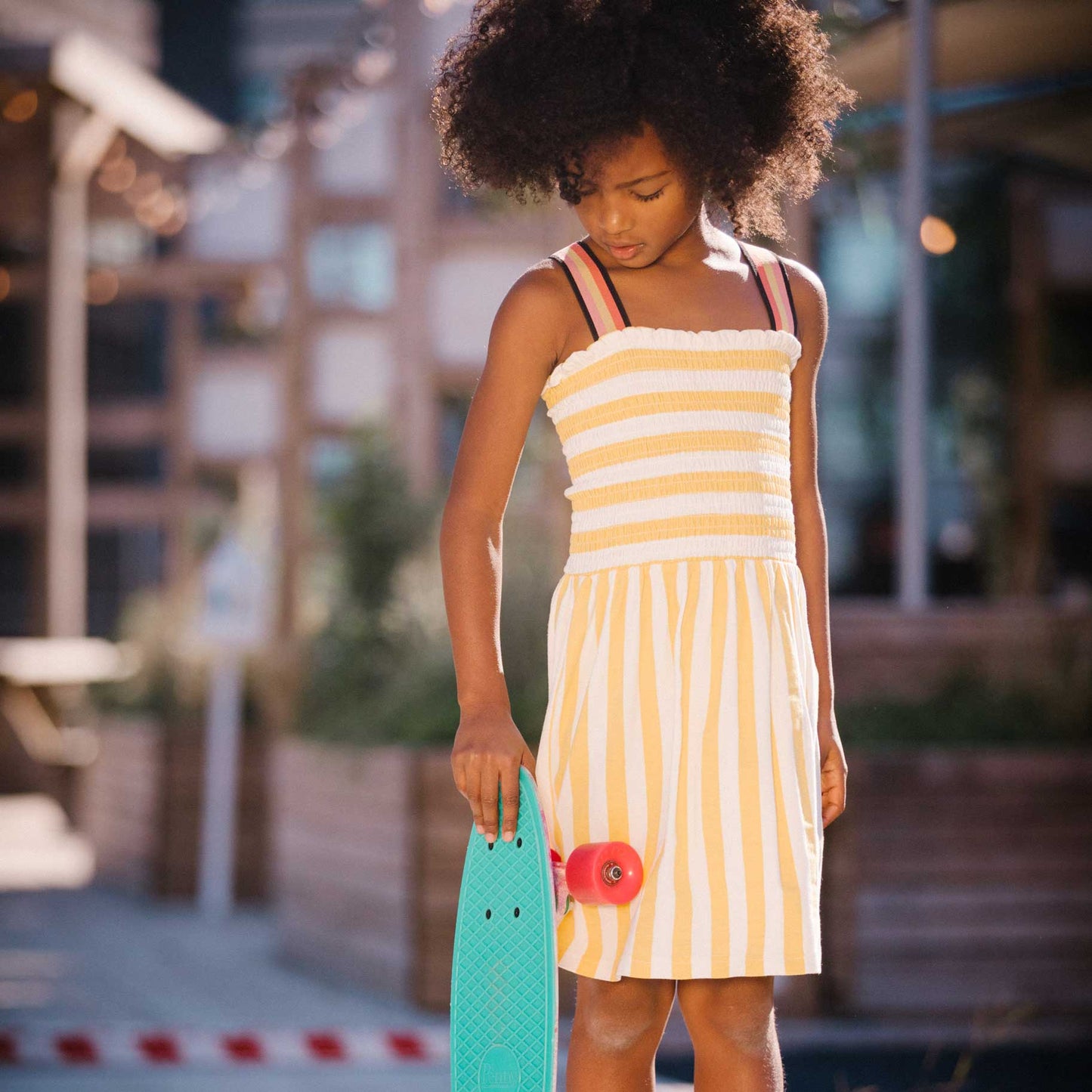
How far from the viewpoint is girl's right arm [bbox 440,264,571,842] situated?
73.5 inches

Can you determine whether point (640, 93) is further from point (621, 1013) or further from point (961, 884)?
point (961, 884)

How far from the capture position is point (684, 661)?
184 centimetres

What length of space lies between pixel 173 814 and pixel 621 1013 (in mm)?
5138

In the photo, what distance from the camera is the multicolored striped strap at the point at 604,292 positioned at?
1.90 metres

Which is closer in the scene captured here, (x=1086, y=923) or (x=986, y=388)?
(x=1086, y=923)

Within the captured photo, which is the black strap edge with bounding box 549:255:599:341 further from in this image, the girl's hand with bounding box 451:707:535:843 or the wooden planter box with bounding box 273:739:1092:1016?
the wooden planter box with bounding box 273:739:1092:1016

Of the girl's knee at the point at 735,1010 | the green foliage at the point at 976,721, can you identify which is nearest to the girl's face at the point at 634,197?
the girl's knee at the point at 735,1010

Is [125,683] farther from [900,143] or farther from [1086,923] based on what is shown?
[1086,923]

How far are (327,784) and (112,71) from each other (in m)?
5.00

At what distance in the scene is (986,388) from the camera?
28.2ft

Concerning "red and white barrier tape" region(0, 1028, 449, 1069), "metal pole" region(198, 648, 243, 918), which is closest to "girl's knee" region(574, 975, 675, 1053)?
"red and white barrier tape" region(0, 1028, 449, 1069)

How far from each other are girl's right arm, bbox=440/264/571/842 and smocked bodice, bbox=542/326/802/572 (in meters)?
0.06

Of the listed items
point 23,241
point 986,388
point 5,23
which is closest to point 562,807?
point 986,388

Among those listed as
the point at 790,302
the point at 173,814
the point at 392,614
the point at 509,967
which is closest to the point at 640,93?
A: the point at 790,302
